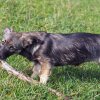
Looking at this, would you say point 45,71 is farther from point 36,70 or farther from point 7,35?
point 7,35

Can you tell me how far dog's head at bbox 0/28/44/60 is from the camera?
6.41 meters

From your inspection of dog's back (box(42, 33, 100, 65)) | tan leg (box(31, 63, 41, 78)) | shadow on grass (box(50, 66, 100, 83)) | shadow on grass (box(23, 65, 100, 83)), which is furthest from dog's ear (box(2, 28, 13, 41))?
shadow on grass (box(50, 66, 100, 83))

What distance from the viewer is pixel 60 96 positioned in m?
6.46

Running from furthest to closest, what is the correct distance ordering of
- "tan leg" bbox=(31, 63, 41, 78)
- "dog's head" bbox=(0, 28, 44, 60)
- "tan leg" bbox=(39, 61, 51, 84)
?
"tan leg" bbox=(31, 63, 41, 78) → "tan leg" bbox=(39, 61, 51, 84) → "dog's head" bbox=(0, 28, 44, 60)

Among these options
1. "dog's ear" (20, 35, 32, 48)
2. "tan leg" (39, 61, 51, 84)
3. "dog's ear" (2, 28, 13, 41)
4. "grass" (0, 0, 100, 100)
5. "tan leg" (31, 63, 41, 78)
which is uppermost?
"dog's ear" (2, 28, 13, 41)

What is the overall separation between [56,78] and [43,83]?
52cm

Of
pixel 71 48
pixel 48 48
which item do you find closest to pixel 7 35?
pixel 48 48

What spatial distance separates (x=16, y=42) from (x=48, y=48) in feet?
2.01

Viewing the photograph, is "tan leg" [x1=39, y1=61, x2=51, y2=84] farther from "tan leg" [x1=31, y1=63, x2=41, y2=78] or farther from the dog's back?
"tan leg" [x1=31, y1=63, x2=41, y2=78]

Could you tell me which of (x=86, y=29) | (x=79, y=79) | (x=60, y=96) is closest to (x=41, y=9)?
(x=86, y=29)

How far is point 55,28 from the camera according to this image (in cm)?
971

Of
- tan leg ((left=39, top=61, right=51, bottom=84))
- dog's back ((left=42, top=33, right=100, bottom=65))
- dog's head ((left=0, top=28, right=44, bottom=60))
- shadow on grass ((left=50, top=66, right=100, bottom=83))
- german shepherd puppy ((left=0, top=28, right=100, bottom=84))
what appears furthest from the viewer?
shadow on grass ((left=50, top=66, right=100, bottom=83))

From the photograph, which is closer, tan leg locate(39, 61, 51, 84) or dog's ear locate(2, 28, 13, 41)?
dog's ear locate(2, 28, 13, 41)

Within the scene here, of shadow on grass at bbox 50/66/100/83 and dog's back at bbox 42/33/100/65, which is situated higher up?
dog's back at bbox 42/33/100/65
